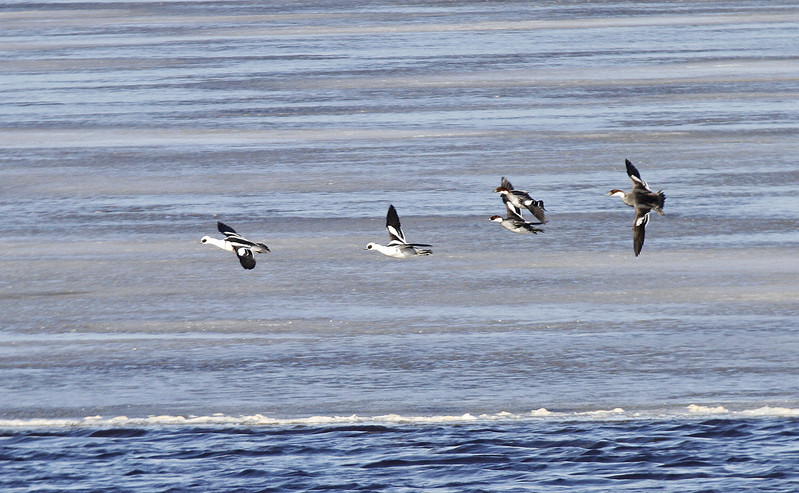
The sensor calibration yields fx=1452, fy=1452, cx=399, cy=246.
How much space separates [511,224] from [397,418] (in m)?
4.31

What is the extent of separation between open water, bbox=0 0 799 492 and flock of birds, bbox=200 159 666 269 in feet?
1.06

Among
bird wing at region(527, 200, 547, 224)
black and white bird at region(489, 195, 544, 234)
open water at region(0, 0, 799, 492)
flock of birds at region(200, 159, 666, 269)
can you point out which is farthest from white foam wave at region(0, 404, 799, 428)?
black and white bird at region(489, 195, 544, 234)

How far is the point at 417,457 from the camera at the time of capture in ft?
28.6

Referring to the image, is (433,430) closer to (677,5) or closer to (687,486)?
(687,486)

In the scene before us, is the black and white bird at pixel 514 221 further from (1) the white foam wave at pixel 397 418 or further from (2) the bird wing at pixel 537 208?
(1) the white foam wave at pixel 397 418

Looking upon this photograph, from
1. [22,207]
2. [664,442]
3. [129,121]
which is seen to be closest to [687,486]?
[664,442]

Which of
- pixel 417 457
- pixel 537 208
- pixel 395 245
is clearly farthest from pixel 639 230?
pixel 417 457

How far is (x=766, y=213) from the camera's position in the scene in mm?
14320

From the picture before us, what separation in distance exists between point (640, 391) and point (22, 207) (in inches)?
329

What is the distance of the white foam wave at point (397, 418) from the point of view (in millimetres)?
9148

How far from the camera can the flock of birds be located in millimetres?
11586

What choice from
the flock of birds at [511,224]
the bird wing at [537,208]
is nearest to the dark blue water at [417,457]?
the flock of birds at [511,224]

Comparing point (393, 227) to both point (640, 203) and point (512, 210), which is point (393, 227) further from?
point (640, 203)

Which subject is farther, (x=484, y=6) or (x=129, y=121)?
(x=484, y=6)
